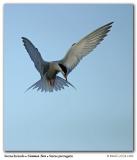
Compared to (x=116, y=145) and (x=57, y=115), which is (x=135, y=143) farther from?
(x=57, y=115)

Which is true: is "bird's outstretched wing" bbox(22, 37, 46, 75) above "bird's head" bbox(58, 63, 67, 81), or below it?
above

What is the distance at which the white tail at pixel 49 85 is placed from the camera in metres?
1.62

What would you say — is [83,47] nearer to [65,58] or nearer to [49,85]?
[65,58]

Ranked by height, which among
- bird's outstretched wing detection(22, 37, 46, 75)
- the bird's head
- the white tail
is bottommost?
the white tail

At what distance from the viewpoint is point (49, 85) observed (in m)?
1.64

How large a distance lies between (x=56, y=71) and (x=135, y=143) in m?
0.46

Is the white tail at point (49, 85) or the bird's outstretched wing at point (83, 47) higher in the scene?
the bird's outstretched wing at point (83, 47)

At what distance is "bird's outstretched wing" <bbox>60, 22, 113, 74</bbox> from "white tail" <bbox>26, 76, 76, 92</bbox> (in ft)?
0.18

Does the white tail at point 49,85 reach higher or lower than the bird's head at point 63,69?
lower

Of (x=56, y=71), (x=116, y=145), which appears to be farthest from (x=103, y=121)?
(x=56, y=71)

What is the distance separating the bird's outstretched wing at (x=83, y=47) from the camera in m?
1.61

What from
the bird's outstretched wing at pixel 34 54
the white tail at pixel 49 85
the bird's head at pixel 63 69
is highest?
the bird's outstretched wing at pixel 34 54

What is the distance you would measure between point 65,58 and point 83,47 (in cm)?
9

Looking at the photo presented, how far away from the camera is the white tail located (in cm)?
162
